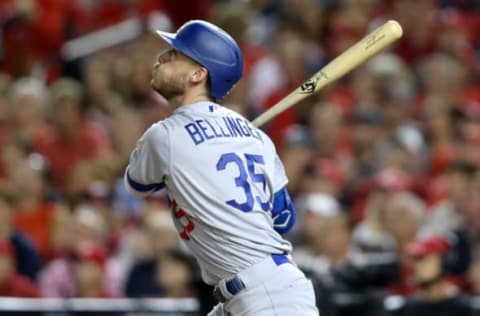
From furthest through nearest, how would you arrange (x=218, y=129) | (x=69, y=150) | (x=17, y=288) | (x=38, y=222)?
1. (x=69, y=150)
2. (x=38, y=222)
3. (x=17, y=288)
4. (x=218, y=129)

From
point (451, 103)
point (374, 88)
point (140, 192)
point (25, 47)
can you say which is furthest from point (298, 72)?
point (140, 192)

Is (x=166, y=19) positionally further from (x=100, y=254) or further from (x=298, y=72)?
(x=100, y=254)

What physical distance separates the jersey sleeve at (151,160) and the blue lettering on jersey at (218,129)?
106mm

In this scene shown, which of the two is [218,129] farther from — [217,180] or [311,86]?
[311,86]

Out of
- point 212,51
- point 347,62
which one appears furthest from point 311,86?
point 212,51

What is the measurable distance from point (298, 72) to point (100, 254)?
301 cm

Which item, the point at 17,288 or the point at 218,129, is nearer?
the point at 218,129

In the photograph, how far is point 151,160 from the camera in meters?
5.44

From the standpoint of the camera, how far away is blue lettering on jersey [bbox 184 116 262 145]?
542 cm

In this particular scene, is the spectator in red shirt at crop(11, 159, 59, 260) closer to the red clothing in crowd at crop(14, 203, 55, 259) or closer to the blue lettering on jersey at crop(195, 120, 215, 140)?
the red clothing in crowd at crop(14, 203, 55, 259)

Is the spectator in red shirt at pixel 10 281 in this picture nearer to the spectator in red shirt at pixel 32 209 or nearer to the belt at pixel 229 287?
the spectator in red shirt at pixel 32 209

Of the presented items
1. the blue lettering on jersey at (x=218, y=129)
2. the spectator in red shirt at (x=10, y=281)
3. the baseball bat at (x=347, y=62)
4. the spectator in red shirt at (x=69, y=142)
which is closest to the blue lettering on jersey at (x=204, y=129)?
the blue lettering on jersey at (x=218, y=129)

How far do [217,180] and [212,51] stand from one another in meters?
0.51

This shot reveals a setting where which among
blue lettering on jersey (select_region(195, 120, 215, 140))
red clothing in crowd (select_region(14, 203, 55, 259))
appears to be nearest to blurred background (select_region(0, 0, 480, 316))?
red clothing in crowd (select_region(14, 203, 55, 259))
